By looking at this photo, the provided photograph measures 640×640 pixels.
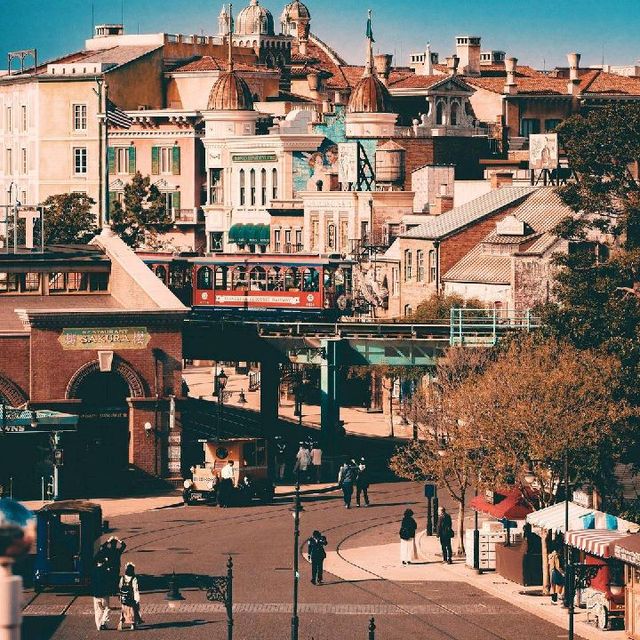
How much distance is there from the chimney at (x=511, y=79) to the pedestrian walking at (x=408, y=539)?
100578mm

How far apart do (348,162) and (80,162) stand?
117 ft

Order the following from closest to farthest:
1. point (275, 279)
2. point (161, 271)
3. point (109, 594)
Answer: point (109, 594), point (275, 279), point (161, 271)

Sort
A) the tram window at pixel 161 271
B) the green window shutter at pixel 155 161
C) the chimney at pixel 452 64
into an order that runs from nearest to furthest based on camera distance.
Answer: the tram window at pixel 161 271 → the green window shutter at pixel 155 161 → the chimney at pixel 452 64

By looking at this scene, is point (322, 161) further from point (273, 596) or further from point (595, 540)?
point (595, 540)

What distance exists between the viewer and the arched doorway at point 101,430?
60594 millimetres

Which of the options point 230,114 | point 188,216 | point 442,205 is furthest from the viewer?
point 188,216

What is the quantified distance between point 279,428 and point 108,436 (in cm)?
1644

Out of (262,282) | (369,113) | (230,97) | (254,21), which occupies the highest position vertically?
(254,21)

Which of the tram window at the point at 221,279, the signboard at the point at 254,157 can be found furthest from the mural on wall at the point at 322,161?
the tram window at the point at 221,279

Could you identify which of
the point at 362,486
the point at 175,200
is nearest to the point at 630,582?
the point at 362,486

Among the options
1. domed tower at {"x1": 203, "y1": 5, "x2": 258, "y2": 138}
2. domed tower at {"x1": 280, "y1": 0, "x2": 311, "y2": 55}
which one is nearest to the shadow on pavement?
domed tower at {"x1": 203, "y1": 5, "x2": 258, "y2": 138}

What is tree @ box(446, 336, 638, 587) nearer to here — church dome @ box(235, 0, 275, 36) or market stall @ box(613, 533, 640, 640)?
market stall @ box(613, 533, 640, 640)

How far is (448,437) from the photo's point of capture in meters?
51.0

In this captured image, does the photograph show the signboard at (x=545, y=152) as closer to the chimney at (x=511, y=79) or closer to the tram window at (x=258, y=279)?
the tram window at (x=258, y=279)
